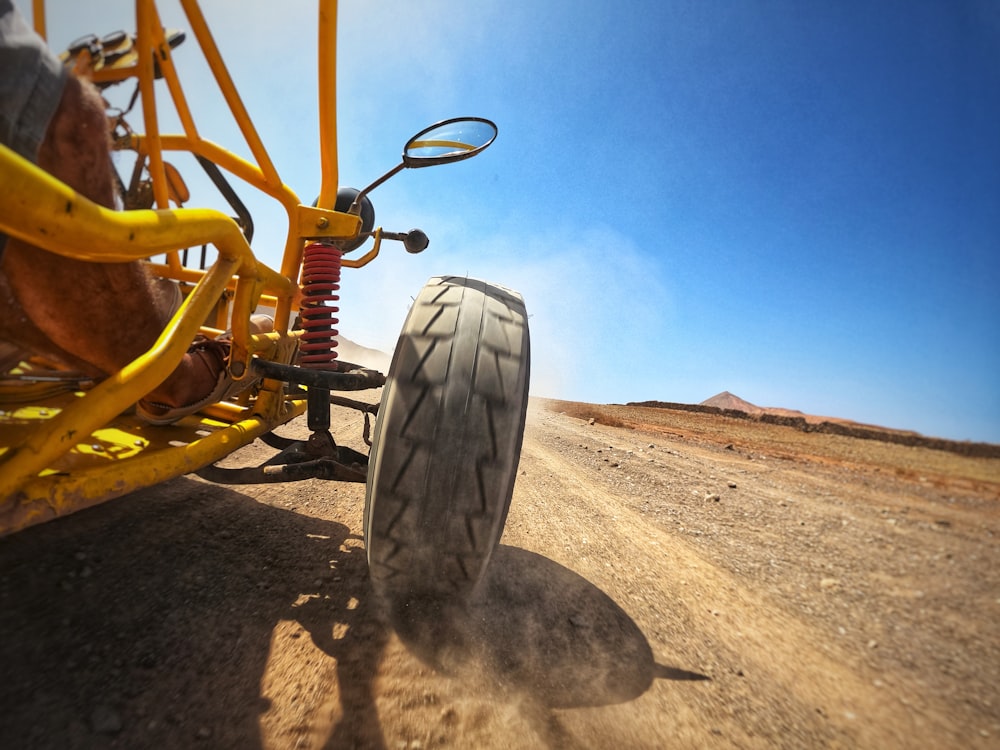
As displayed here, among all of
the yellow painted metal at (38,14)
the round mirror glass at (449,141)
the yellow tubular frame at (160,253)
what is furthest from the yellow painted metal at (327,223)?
the yellow painted metal at (38,14)

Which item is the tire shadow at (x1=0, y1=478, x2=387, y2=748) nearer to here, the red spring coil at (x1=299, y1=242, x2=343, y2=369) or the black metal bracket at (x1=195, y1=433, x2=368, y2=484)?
the black metal bracket at (x1=195, y1=433, x2=368, y2=484)

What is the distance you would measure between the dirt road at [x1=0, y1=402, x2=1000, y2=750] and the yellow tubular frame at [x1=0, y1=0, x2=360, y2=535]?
0.41 meters

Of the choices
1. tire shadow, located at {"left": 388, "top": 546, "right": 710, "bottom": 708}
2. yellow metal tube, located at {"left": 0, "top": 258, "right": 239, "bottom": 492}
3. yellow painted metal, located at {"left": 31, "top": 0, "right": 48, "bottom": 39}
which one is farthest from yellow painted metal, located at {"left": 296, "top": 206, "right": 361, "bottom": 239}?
tire shadow, located at {"left": 388, "top": 546, "right": 710, "bottom": 708}

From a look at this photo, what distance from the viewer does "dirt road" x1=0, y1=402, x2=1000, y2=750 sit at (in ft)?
2.89

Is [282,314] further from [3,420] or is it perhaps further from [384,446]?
[384,446]

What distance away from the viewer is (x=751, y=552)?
2.12m

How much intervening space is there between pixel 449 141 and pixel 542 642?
205 cm

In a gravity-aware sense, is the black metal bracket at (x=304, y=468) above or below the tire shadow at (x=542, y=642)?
above

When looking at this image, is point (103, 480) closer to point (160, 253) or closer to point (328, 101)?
point (160, 253)

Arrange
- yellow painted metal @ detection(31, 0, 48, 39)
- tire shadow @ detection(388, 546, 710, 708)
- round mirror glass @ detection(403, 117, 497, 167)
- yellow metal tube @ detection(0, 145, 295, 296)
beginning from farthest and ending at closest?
round mirror glass @ detection(403, 117, 497, 167)
yellow painted metal @ detection(31, 0, 48, 39)
tire shadow @ detection(388, 546, 710, 708)
yellow metal tube @ detection(0, 145, 295, 296)

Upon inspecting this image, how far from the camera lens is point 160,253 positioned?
38.6 inches

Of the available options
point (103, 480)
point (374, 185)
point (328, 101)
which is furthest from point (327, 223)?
point (103, 480)

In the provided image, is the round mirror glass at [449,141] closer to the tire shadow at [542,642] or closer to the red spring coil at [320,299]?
the red spring coil at [320,299]

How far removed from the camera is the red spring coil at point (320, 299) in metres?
1.78
